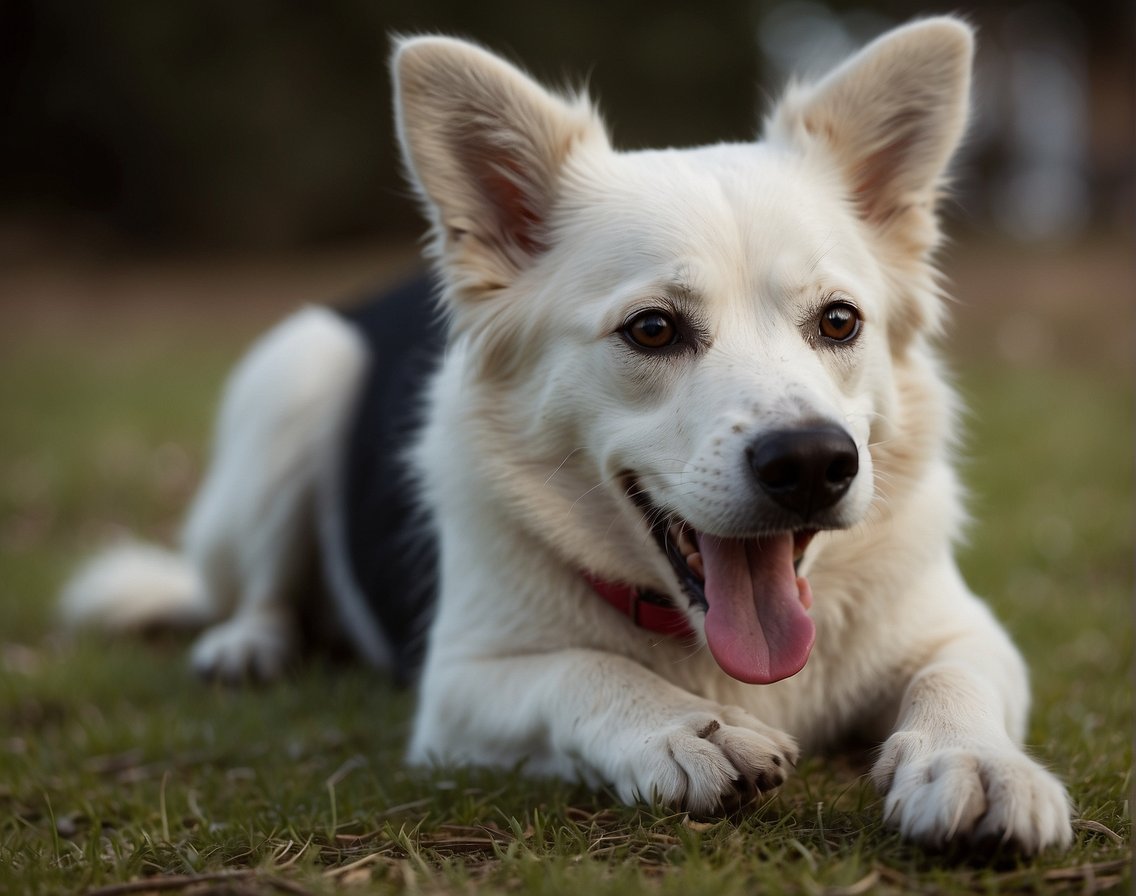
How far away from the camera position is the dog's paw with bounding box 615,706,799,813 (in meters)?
2.53

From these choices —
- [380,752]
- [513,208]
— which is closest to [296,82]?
[513,208]

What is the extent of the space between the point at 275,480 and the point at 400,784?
2106mm

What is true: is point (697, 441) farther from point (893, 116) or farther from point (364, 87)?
point (364, 87)

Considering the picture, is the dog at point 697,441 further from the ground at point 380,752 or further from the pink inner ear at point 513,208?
the ground at point 380,752

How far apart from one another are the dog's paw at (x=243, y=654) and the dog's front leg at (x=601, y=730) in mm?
1425

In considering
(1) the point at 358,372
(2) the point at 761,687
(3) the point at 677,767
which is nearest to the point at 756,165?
(2) the point at 761,687

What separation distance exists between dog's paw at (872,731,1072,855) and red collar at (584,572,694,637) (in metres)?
0.84

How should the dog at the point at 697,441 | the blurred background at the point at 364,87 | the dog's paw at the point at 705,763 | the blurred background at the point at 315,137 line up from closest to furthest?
1. the dog's paw at the point at 705,763
2. the dog at the point at 697,441
3. the blurred background at the point at 315,137
4. the blurred background at the point at 364,87

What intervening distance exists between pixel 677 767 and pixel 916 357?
1.51m

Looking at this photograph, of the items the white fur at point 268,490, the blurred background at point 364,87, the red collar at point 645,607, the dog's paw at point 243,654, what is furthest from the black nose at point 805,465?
the blurred background at point 364,87

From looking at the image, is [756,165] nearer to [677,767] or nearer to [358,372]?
[677,767]

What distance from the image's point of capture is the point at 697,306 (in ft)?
9.77

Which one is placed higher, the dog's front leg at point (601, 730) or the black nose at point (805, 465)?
the black nose at point (805, 465)

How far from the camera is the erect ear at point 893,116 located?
3291mm
